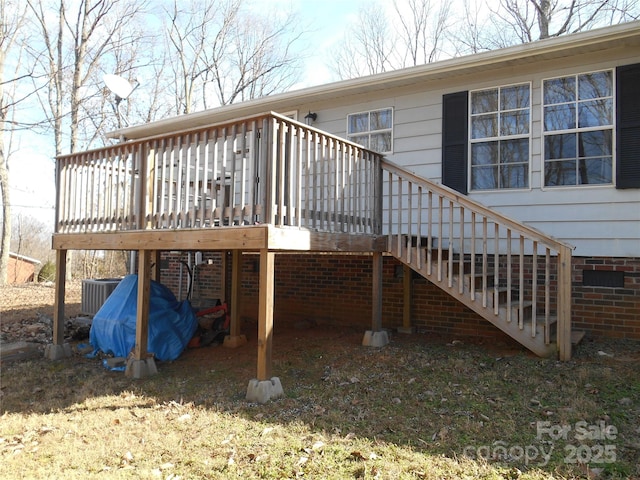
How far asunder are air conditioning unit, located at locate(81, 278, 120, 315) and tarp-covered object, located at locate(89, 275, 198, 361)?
73.8 inches

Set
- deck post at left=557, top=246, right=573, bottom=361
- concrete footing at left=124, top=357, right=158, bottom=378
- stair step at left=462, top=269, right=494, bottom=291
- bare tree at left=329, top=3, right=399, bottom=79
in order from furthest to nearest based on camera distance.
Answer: bare tree at left=329, top=3, right=399, bottom=79
concrete footing at left=124, top=357, right=158, bottom=378
stair step at left=462, top=269, right=494, bottom=291
deck post at left=557, top=246, right=573, bottom=361

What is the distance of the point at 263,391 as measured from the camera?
4.22 m

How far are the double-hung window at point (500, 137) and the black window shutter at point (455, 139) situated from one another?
0.10m

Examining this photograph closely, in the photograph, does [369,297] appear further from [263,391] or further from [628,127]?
[628,127]

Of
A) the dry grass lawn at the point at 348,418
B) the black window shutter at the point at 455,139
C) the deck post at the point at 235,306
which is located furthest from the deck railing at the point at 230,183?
the dry grass lawn at the point at 348,418

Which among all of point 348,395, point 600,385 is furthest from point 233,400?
point 600,385

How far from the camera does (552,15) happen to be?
43.6 feet

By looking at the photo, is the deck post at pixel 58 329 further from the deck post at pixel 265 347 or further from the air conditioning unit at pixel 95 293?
the deck post at pixel 265 347

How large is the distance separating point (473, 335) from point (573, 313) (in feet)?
4.03

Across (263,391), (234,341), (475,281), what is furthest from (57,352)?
(475,281)

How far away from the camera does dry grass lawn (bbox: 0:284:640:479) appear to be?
2969 mm

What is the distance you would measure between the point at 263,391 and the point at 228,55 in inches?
754

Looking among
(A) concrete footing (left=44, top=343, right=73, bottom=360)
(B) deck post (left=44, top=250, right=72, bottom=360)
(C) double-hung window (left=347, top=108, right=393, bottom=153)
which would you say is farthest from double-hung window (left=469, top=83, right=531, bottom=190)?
(A) concrete footing (left=44, top=343, right=73, bottom=360)

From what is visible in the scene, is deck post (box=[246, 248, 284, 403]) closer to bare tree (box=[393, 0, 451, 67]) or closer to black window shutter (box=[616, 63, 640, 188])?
black window shutter (box=[616, 63, 640, 188])
